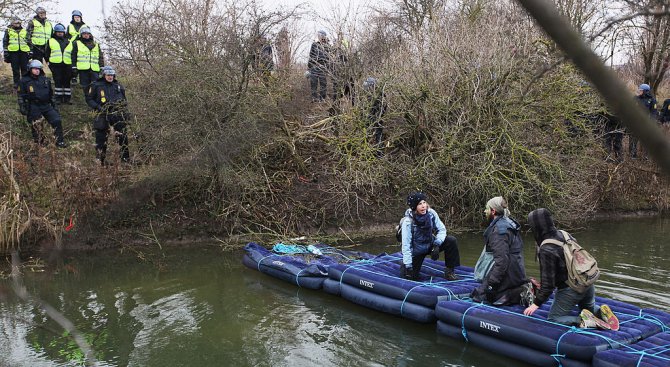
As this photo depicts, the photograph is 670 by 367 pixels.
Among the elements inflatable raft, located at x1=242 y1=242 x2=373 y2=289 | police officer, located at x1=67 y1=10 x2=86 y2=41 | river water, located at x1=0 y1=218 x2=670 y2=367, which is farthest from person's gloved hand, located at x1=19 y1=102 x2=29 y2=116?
inflatable raft, located at x1=242 y1=242 x2=373 y2=289

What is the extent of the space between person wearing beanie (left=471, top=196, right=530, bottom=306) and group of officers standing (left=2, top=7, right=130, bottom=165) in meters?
8.38

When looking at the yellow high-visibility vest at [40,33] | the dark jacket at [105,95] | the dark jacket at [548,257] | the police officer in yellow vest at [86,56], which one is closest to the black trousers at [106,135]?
the dark jacket at [105,95]

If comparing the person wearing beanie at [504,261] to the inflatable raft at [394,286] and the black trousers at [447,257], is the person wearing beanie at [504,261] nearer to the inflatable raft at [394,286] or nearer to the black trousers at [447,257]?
the inflatable raft at [394,286]

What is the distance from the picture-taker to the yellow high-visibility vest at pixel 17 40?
15039 millimetres

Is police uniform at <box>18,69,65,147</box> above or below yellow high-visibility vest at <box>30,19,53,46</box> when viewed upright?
below

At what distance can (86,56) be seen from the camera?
14.9 meters

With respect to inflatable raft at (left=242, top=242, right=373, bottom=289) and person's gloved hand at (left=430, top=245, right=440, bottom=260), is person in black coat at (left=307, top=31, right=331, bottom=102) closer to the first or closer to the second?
inflatable raft at (left=242, top=242, right=373, bottom=289)

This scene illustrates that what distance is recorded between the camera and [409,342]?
24.3ft

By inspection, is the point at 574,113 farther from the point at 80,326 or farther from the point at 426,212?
the point at 80,326

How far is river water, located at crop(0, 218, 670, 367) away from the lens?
6.97m

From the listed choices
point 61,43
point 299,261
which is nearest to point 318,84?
point 299,261

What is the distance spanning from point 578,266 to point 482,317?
133cm

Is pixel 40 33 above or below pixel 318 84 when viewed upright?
above

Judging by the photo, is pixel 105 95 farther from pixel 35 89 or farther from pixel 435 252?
pixel 435 252
